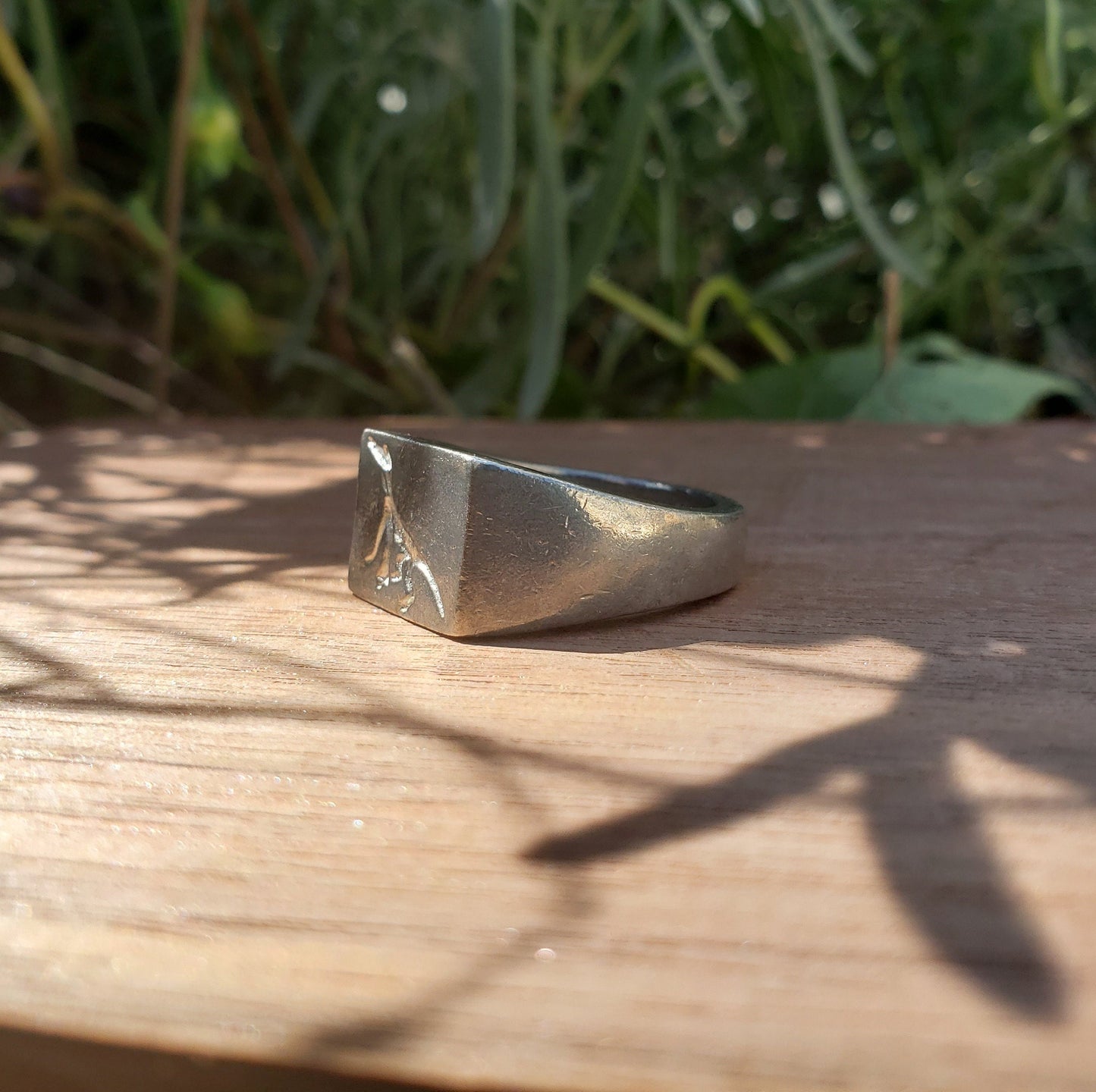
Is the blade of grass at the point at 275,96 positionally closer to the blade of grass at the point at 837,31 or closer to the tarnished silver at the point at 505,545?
the blade of grass at the point at 837,31

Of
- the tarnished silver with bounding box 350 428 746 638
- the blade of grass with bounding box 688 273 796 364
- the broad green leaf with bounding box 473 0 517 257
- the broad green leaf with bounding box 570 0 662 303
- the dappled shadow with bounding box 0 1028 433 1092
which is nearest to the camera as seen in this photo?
the dappled shadow with bounding box 0 1028 433 1092

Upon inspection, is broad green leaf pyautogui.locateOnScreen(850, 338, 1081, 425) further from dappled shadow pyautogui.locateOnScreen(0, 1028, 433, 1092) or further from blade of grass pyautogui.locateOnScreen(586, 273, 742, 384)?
dappled shadow pyautogui.locateOnScreen(0, 1028, 433, 1092)

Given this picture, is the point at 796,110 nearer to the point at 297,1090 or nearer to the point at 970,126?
the point at 970,126

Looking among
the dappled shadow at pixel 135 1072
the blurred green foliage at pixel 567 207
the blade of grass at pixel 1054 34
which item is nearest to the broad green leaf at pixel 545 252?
the blurred green foliage at pixel 567 207

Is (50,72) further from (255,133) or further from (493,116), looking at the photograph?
(493,116)

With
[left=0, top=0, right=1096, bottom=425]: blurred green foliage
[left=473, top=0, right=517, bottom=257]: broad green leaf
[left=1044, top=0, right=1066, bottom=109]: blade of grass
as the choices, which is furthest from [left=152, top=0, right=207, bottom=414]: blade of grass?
[left=1044, top=0, right=1066, bottom=109]: blade of grass

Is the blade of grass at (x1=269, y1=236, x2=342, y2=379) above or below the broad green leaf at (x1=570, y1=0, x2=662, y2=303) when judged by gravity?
below

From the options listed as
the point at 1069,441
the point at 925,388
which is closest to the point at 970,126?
the point at 925,388
